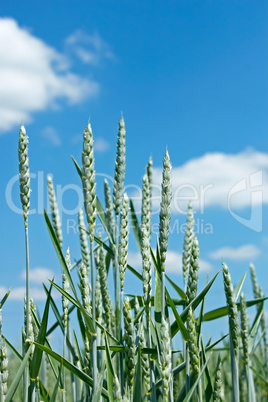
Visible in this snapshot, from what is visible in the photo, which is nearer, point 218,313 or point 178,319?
point 178,319

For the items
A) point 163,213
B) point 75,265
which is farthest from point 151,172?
point 163,213

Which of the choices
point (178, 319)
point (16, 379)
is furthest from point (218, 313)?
point (16, 379)

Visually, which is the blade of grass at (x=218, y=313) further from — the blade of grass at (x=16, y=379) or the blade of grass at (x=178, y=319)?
the blade of grass at (x=16, y=379)

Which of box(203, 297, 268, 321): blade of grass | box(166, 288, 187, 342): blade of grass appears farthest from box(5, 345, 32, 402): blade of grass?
box(203, 297, 268, 321): blade of grass

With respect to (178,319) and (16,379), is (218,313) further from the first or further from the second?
(16,379)

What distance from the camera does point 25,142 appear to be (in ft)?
5.31

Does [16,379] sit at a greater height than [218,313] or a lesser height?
lesser

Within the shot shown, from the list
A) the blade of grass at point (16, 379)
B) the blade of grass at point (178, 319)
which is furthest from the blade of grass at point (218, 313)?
the blade of grass at point (16, 379)

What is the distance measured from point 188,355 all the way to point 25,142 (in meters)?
0.95

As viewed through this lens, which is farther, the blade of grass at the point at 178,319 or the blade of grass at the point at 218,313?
the blade of grass at the point at 218,313

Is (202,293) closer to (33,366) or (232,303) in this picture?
(232,303)

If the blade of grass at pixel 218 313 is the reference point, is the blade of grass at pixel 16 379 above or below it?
below

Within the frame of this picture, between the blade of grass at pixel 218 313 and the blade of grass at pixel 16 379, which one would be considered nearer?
the blade of grass at pixel 16 379

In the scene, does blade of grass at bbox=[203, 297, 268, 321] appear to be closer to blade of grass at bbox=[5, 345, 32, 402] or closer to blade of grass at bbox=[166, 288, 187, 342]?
blade of grass at bbox=[166, 288, 187, 342]
